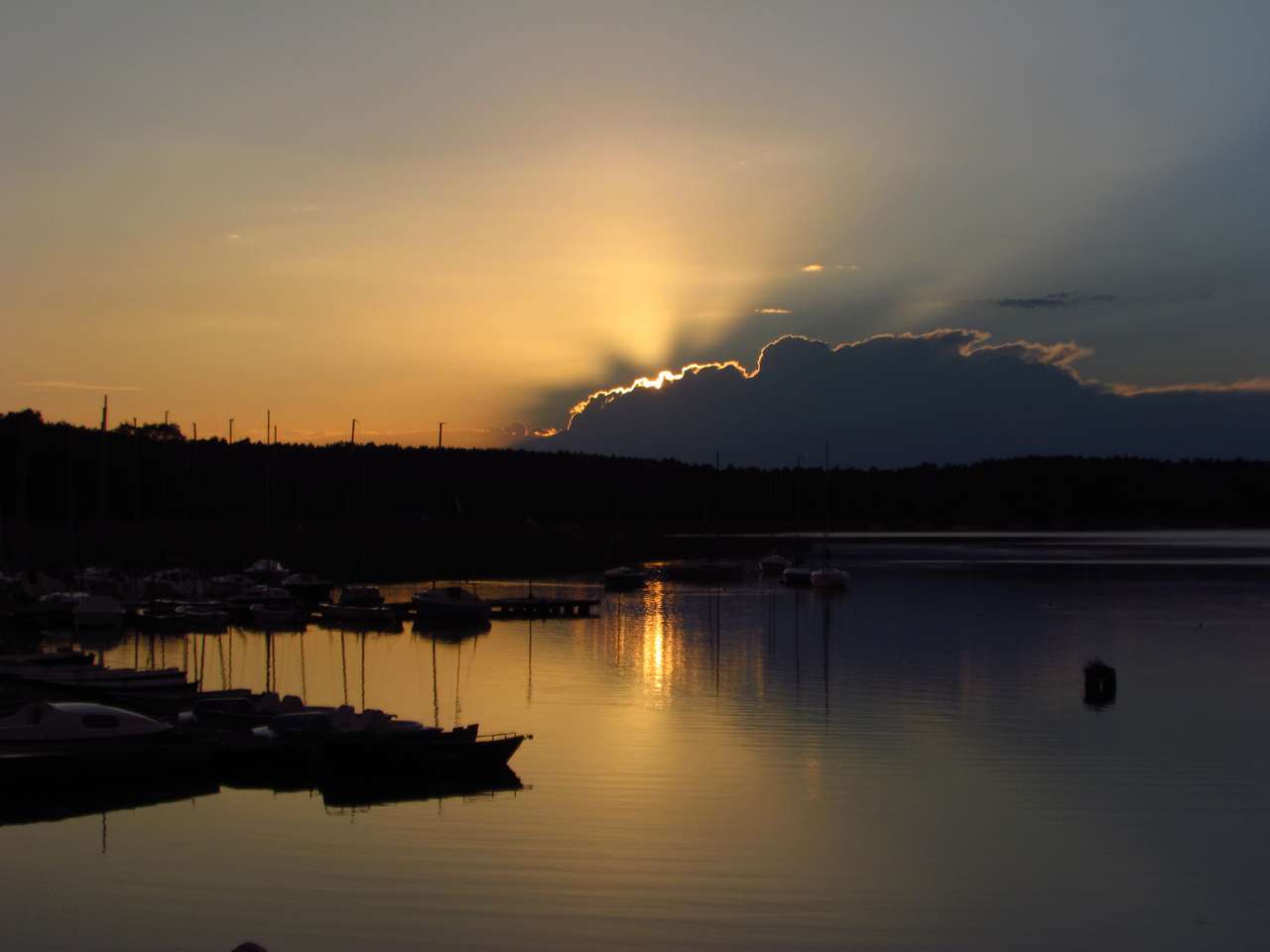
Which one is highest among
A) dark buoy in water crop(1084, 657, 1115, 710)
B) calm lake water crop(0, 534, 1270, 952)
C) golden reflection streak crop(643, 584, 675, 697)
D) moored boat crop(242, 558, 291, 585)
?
moored boat crop(242, 558, 291, 585)

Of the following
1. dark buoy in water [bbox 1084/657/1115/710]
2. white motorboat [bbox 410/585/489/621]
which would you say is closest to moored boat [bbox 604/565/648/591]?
white motorboat [bbox 410/585/489/621]

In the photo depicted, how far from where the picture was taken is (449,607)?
204ft

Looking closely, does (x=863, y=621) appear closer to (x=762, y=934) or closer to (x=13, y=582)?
(x=13, y=582)

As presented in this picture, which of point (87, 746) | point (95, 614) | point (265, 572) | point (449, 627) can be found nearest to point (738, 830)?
point (87, 746)

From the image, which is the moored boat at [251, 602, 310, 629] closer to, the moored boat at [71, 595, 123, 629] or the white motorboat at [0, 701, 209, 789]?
the moored boat at [71, 595, 123, 629]

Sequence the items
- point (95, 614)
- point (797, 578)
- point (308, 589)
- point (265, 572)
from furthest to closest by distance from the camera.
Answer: point (797, 578) < point (265, 572) < point (308, 589) < point (95, 614)

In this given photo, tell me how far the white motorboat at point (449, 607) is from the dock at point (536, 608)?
3.29 metres

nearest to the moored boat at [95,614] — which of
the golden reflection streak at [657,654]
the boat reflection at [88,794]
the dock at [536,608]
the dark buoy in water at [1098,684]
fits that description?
the dock at [536,608]

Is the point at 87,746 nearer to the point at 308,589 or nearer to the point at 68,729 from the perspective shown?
the point at 68,729

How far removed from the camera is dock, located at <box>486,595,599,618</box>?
6706cm

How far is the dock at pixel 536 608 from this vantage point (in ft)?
Result: 220

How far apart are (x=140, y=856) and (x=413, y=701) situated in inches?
673

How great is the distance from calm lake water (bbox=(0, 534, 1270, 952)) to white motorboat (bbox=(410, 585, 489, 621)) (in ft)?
48.1

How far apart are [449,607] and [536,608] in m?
7.15
